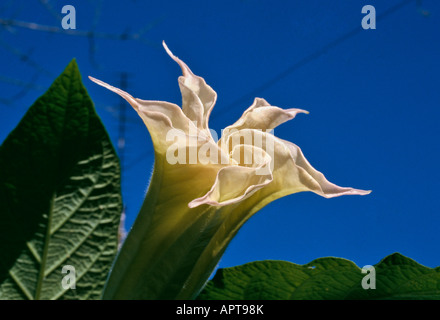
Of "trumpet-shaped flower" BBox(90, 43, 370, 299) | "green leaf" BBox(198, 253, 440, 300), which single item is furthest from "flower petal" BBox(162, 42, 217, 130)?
"green leaf" BBox(198, 253, 440, 300)

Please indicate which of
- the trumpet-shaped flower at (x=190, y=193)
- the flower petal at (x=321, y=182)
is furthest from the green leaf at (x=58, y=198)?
the flower petal at (x=321, y=182)

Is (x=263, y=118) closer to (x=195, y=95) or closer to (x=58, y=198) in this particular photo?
(x=195, y=95)

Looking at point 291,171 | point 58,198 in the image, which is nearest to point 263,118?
point 291,171

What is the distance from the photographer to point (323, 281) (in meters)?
0.43

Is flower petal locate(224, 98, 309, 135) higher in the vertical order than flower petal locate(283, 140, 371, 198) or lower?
higher

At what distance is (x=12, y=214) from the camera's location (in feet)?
1.03

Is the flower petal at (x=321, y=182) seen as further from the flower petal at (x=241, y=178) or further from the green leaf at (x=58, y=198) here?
the green leaf at (x=58, y=198)

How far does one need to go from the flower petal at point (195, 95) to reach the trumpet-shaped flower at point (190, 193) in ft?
0.09

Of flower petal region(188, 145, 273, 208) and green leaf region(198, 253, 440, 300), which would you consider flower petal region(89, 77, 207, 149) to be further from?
green leaf region(198, 253, 440, 300)

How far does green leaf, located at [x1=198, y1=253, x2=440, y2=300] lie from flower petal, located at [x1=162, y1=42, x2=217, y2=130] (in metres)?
0.13

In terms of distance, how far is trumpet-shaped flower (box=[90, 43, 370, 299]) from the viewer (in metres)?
0.35
